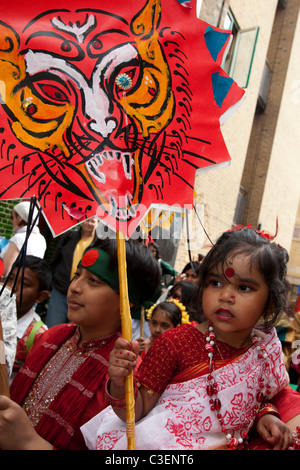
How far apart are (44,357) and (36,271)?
101 cm

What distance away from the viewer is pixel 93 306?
1.51m

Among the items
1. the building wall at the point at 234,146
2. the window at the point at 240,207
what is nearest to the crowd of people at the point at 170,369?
the building wall at the point at 234,146

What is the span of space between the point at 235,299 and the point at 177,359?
0.26 meters

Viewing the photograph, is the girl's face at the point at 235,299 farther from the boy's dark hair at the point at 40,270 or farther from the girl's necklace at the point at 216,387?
the boy's dark hair at the point at 40,270

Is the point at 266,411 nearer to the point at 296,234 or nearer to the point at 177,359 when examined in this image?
the point at 177,359

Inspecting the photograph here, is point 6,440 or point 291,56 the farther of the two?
point 291,56

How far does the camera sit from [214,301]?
130 cm

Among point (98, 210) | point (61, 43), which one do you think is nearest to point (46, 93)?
point (61, 43)

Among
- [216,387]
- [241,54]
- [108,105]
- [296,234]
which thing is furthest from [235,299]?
[296,234]

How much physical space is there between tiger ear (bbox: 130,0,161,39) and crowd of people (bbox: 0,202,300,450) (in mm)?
716

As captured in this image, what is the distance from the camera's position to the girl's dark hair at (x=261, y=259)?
1342 mm

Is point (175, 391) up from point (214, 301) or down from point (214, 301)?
down

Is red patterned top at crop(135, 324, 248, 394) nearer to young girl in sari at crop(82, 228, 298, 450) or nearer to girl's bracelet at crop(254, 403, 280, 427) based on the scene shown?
young girl in sari at crop(82, 228, 298, 450)
